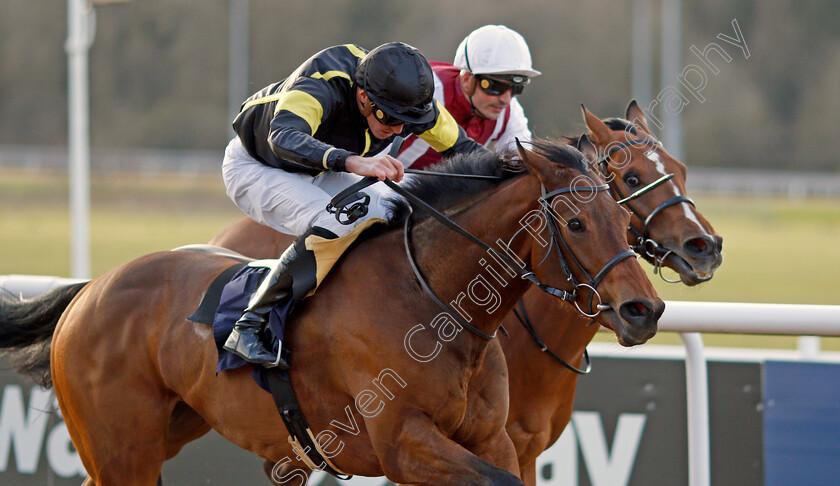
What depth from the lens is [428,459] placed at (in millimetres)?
2490

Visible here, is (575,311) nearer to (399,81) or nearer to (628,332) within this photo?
(628,332)

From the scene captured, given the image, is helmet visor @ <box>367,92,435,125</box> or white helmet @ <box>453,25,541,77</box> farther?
white helmet @ <box>453,25,541,77</box>

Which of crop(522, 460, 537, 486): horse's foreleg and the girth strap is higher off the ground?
the girth strap

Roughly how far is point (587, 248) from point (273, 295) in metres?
0.99

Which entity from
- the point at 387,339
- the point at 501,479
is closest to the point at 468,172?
the point at 387,339

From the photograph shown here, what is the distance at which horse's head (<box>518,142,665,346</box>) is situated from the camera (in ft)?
7.63

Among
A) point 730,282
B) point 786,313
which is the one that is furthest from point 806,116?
point 786,313

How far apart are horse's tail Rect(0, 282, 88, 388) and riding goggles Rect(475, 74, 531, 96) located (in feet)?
6.03

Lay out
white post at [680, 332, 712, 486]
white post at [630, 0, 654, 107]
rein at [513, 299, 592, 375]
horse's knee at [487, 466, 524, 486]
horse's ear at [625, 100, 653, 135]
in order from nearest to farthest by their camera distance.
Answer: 1. horse's knee at [487, 466, 524, 486]
2. rein at [513, 299, 592, 375]
3. white post at [680, 332, 712, 486]
4. horse's ear at [625, 100, 653, 135]
5. white post at [630, 0, 654, 107]

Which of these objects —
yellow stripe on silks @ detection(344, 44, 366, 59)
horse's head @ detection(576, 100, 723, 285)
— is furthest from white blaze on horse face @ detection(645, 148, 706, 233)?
yellow stripe on silks @ detection(344, 44, 366, 59)

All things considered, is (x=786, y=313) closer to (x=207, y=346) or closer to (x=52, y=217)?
(x=207, y=346)

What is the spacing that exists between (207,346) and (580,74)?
121 ft

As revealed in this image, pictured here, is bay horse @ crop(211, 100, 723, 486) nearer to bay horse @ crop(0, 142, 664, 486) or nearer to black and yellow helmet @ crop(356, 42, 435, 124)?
bay horse @ crop(0, 142, 664, 486)

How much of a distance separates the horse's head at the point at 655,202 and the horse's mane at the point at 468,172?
0.75 meters
